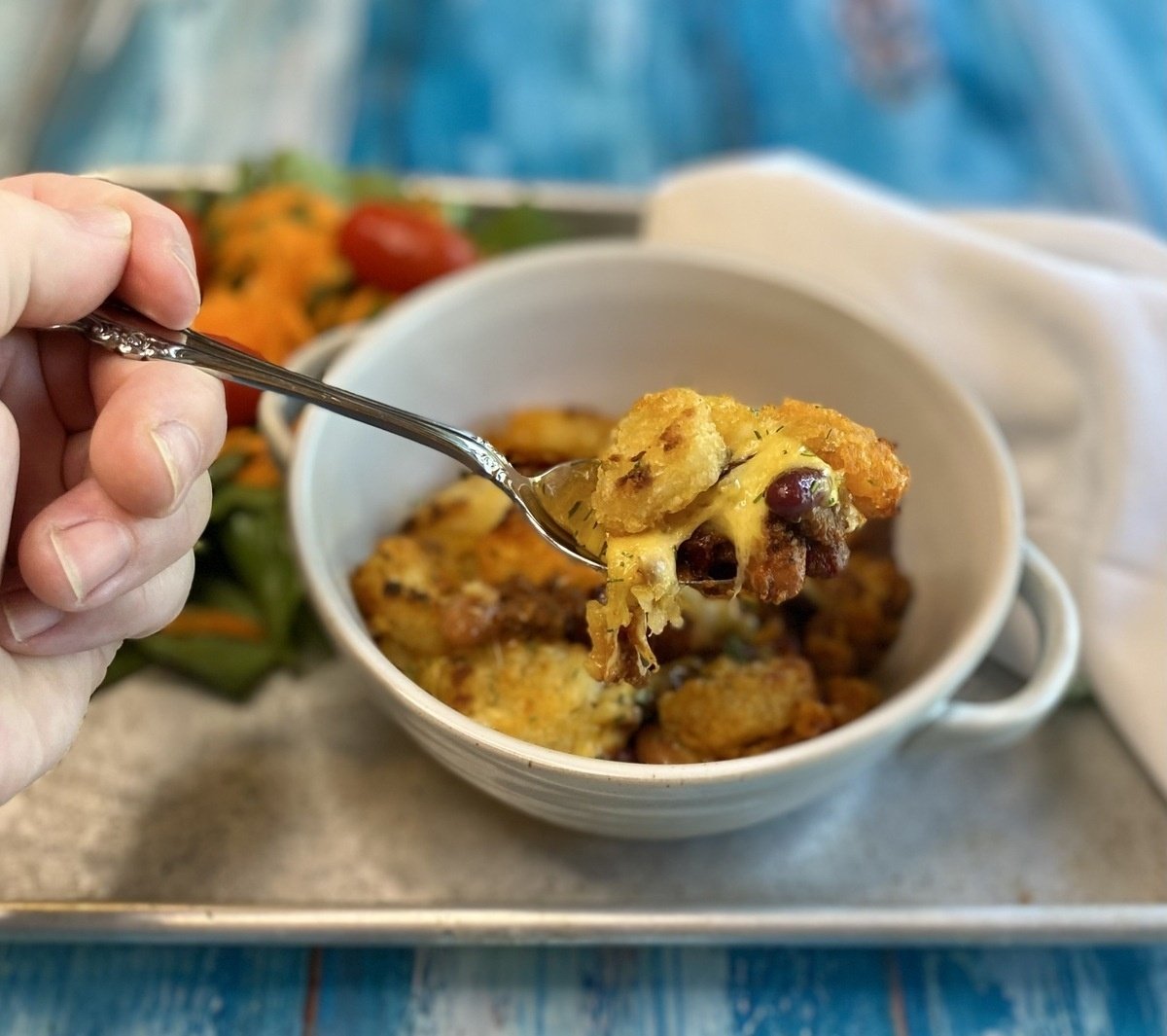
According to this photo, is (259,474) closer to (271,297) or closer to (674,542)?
(271,297)

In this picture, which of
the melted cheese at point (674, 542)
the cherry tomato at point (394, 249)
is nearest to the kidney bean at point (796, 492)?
the melted cheese at point (674, 542)

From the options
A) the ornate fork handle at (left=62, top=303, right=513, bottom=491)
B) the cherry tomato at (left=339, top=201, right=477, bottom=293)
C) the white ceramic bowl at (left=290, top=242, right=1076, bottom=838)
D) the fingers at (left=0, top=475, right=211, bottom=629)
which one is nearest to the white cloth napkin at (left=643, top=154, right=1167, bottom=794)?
the white ceramic bowl at (left=290, top=242, right=1076, bottom=838)

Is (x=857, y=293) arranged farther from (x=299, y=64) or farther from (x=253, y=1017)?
(x=299, y=64)

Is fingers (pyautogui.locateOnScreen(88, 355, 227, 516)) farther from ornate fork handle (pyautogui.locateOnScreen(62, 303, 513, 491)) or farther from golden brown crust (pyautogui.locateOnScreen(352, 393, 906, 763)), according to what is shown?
golden brown crust (pyautogui.locateOnScreen(352, 393, 906, 763))

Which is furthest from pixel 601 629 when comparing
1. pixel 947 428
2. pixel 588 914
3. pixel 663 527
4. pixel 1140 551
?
pixel 1140 551

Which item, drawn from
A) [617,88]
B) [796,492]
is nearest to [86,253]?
[796,492]
